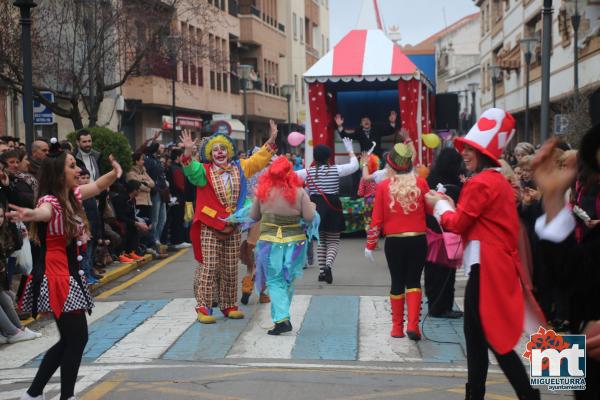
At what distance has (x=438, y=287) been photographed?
398 inches

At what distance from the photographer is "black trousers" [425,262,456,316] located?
10.0 metres

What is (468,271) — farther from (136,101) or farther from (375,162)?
(136,101)

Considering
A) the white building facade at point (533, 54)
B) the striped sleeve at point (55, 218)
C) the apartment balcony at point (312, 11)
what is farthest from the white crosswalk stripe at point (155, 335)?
the apartment balcony at point (312, 11)

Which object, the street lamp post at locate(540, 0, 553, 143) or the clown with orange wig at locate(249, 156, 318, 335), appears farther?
the street lamp post at locate(540, 0, 553, 143)

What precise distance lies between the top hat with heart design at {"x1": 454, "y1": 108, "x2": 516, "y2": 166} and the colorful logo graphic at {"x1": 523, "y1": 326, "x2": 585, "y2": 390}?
1.19 meters

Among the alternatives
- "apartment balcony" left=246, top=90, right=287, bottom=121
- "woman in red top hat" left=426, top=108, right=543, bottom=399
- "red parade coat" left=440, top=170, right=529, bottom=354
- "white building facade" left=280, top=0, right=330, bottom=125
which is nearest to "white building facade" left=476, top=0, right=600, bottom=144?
"white building facade" left=280, top=0, right=330, bottom=125

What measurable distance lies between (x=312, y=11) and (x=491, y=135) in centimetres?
6145

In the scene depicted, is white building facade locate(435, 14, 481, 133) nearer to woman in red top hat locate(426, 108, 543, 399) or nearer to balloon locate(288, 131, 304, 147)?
balloon locate(288, 131, 304, 147)

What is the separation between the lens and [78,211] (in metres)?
6.57

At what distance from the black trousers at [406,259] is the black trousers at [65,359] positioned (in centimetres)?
348

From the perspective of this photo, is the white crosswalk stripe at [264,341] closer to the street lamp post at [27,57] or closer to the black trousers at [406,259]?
the black trousers at [406,259]

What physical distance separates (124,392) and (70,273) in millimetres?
1044

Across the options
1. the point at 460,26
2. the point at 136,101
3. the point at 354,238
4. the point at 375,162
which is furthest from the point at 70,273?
the point at 460,26

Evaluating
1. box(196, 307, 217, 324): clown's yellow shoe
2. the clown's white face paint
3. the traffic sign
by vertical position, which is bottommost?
box(196, 307, 217, 324): clown's yellow shoe
